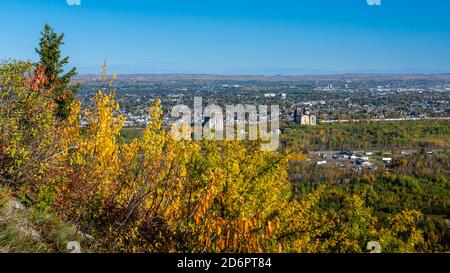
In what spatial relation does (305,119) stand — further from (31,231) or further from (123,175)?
(31,231)

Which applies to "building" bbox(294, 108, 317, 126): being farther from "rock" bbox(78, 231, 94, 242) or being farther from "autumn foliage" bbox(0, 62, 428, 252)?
"rock" bbox(78, 231, 94, 242)

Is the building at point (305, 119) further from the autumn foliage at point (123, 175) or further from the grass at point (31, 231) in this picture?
the grass at point (31, 231)

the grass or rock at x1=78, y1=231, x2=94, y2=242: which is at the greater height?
the grass

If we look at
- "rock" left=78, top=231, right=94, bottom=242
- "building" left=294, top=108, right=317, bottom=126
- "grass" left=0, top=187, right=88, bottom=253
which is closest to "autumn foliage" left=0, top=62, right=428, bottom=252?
"rock" left=78, top=231, right=94, bottom=242

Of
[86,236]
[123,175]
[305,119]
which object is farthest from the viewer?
[305,119]

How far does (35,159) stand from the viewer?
774cm

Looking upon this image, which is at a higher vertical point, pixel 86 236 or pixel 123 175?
pixel 123 175

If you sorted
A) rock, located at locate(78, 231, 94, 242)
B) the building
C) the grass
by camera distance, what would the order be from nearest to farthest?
1. the grass
2. rock, located at locate(78, 231, 94, 242)
3. the building

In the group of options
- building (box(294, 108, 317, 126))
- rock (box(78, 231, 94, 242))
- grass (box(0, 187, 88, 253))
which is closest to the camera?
grass (box(0, 187, 88, 253))

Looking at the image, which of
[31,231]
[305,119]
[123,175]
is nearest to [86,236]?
[31,231]

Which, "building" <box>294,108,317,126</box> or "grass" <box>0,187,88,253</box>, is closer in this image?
"grass" <box>0,187,88,253</box>

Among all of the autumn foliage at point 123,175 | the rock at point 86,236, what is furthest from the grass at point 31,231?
the autumn foliage at point 123,175
